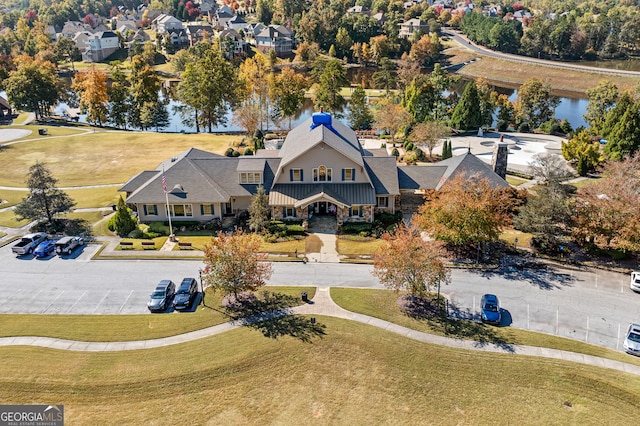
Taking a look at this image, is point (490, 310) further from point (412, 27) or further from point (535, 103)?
point (412, 27)

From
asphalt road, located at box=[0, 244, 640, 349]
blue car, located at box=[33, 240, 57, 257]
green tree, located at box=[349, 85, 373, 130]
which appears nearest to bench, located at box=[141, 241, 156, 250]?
asphalt road, located at box=[0, 244, 640, 349]

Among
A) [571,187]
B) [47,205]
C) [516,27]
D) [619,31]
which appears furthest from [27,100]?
[619,31]

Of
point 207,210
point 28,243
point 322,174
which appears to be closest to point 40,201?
point 28,243

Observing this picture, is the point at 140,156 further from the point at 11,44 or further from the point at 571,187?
the point at 11,44

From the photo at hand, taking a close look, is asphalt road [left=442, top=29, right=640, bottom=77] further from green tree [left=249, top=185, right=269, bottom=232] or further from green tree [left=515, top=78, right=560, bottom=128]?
green tree [left=249, top=185, right=269, bottom=232]

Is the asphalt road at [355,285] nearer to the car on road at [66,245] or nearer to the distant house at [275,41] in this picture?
the car on road at [66,245]
